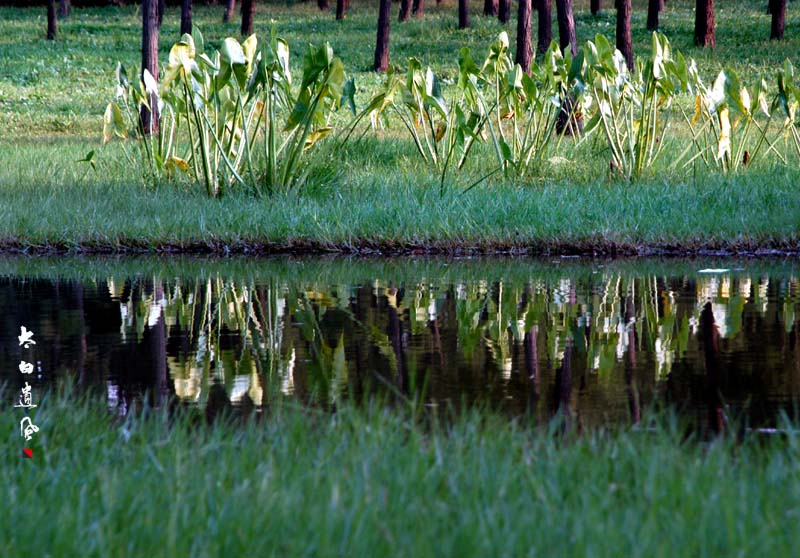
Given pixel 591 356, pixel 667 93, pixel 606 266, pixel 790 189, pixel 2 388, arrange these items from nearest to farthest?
pixel 2 388 < pixel 591 356 < pixel 606 266 < pixel 790 189 < pixel 667 93

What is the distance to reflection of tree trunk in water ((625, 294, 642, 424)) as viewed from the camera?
352 centimetres

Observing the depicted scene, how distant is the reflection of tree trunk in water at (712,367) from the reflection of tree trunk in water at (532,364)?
1.80ft

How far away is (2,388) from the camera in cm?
379

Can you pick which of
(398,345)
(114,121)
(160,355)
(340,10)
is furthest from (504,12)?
(160,355)

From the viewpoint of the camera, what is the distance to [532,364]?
14.0ft

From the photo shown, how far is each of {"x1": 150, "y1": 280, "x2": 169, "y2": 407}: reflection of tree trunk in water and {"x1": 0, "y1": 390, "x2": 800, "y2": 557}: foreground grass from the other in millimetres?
623

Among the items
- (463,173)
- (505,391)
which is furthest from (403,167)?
(505,391)

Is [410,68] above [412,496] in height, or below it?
above

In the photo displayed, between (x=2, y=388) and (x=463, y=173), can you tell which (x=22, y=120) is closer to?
(x=463, y=173)

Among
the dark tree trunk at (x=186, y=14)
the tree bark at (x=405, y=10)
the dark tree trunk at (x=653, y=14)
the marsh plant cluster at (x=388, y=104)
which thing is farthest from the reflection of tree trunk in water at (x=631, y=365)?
the tree bark at (x=405, y=10)

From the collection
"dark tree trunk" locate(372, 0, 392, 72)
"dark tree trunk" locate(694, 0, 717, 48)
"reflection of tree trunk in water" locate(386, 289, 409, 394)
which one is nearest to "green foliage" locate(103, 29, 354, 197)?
"reflection of tree trunk in water" locate(386, 289, 409, 394)

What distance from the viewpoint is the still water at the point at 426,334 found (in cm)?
379

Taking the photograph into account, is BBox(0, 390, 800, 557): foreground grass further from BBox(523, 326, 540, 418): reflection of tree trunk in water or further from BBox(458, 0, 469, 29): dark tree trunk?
BBox(458, 0, 469, 29): dark tree trunk

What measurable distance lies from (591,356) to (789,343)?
0.90 m
